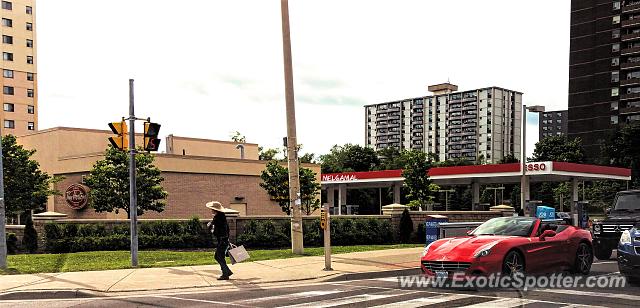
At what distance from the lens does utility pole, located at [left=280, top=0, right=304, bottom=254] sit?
18781 mm

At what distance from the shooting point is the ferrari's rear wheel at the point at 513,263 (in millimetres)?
11219

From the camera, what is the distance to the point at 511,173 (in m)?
49.0

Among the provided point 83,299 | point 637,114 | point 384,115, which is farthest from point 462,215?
point 384,115

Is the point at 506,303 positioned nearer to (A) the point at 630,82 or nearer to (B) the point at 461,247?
(B) the point at 461,247

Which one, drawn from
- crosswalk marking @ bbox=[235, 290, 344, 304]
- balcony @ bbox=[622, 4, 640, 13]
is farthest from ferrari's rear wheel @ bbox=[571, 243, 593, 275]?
balcony @ bbox=[622, 4, 640, 13]

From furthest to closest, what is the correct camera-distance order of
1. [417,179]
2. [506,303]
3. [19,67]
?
1. [19,67]
2. [417,179]
3. [506,303]

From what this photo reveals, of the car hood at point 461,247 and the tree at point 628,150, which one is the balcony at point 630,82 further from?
the car hood at point 461,247

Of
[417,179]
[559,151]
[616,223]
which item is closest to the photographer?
[616,223]

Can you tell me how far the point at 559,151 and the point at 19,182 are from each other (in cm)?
7645

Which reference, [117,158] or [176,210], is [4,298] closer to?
[117,158]

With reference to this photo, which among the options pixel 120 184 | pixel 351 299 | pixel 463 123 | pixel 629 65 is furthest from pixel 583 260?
A: pixel 463 123

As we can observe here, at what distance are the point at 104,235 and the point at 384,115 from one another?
172474 millimetres

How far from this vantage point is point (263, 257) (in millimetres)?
17609

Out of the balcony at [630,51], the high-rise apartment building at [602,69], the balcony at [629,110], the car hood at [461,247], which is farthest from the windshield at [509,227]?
the balcony at [630,51]
